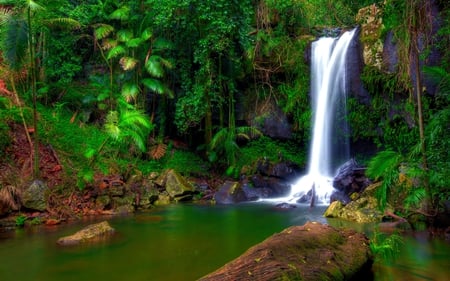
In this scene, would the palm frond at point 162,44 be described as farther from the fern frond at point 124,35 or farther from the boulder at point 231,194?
the boulder at point 231,194

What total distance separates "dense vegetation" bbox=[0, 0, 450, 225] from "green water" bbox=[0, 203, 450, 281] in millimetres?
3764

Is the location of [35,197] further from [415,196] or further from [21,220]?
[415,196]

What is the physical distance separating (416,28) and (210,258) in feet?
18.0

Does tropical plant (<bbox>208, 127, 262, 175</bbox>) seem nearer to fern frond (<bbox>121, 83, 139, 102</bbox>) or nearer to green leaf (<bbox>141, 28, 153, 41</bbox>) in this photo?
fern frond (<bbox>121, 83, 139, 102</bbox>)

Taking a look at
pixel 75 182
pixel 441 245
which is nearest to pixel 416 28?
pixel 441 245

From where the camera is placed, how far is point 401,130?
13.3 meters

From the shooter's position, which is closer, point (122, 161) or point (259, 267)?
point (259, 267)

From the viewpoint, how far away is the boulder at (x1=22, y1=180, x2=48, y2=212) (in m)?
9.53

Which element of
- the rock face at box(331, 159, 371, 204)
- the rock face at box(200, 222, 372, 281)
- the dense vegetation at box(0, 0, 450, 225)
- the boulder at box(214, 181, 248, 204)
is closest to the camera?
the rock face at box(200, 222, 372, 281)

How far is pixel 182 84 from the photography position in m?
16.1

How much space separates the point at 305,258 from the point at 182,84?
41.1 feet

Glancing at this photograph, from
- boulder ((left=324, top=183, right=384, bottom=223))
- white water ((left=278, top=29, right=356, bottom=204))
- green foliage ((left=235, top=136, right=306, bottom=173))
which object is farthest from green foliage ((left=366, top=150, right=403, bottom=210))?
green foliage ((left=235, top=136, right=306, bottom=173))

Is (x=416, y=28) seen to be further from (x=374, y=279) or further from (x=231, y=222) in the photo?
(x=231, y=222)

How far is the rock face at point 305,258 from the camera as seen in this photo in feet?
13.1
